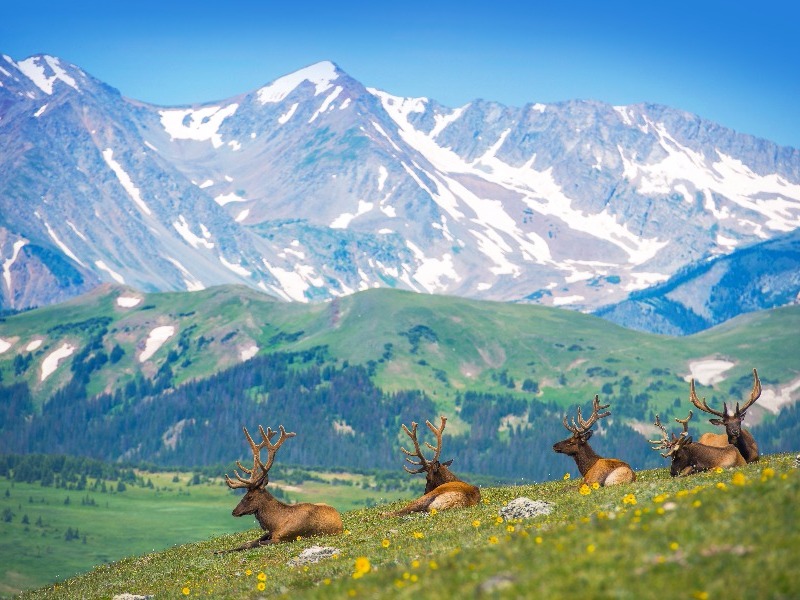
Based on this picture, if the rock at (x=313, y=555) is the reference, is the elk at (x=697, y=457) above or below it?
above

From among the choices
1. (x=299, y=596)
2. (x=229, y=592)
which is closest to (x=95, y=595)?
(x=229, y=592)

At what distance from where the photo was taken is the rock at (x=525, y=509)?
125 ft

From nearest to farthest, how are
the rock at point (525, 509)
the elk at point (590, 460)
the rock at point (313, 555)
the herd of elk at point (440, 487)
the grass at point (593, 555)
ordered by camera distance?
1. the grass at point (593, 555)
2. the rock at point (525, 509)
3. the rock at point (313, 555)
4. the herd of elk at point (440, 487)
5. the elk at point (590, 460)

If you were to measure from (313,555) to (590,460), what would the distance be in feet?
58.3

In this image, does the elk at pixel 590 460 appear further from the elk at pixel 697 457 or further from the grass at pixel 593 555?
the grass at pixel 593 555

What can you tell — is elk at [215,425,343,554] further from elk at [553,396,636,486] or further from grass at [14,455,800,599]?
elk at [553,396,636,486]

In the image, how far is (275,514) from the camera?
155ft

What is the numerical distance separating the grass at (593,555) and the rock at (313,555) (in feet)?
2.62

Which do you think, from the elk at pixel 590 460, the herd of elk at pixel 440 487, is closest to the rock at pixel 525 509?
the elk at pixel 590 460

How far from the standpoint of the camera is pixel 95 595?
42812 mm

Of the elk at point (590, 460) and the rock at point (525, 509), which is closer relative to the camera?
the rock at point (525, 509)

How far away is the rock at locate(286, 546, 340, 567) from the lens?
127 feet

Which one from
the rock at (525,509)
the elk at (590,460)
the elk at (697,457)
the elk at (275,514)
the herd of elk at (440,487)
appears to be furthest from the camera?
the elk at (275,514)

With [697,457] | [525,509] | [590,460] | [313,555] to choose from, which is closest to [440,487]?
[590,460]
